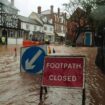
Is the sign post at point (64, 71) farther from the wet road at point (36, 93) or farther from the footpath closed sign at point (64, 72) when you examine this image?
the wet road at point (36, 93)

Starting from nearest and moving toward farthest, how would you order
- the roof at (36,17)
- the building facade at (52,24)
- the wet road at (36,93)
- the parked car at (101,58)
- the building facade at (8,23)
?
the wet road at (36,93)
the parked car at (101,58)
the building facade at (8,23)
the roof at (36,17)
the building facade at (52,24)

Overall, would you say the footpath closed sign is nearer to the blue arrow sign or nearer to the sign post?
the sign post

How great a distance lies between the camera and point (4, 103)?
872 cm

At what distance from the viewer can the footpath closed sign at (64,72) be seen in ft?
25.1

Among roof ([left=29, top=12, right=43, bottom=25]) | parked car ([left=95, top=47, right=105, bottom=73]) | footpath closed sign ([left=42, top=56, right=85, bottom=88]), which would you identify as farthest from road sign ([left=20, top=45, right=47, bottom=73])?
roof ([left=29, top=12, right=43, bottom=25])

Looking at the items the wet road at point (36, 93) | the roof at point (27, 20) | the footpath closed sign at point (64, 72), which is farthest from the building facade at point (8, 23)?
the footpath closed sign at point (64, 72)

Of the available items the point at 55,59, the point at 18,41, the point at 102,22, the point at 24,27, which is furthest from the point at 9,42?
the point at 55,59

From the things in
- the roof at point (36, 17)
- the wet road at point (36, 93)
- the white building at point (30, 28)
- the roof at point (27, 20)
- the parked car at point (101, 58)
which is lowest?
the wet road at point (36, 93)

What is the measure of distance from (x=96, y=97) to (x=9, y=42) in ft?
200

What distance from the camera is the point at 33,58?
10.8 metres

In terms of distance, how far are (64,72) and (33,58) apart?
3.14 metres

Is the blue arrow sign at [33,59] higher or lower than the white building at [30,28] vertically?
lower

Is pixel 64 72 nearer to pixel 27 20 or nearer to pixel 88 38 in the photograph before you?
pixel 88 38

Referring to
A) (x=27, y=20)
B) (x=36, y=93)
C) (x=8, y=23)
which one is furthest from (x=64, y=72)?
(x=27, y=20)
